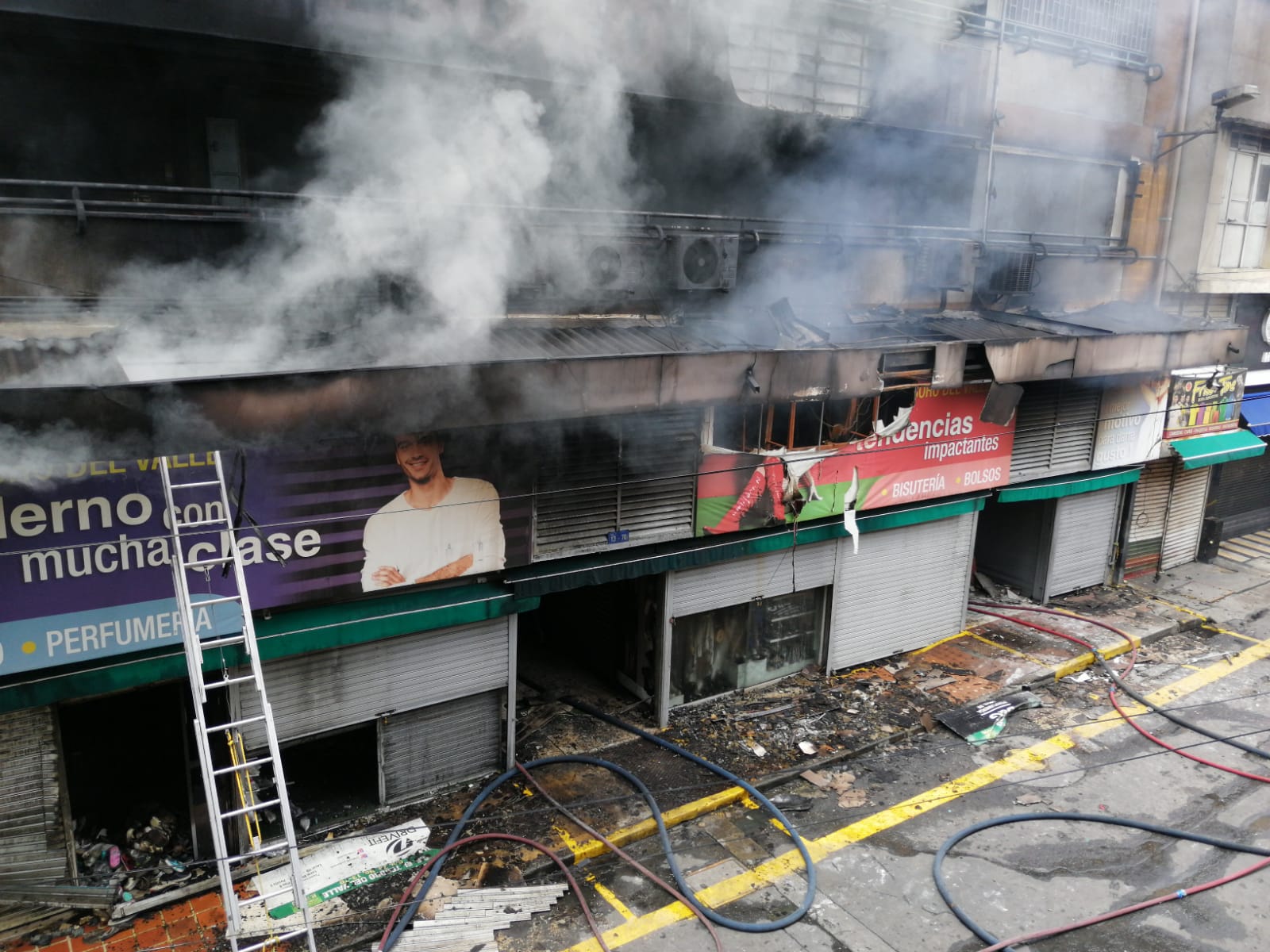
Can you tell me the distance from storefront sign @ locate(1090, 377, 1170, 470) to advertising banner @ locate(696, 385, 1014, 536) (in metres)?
2.00

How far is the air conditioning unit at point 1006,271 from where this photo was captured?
11719 millimetres

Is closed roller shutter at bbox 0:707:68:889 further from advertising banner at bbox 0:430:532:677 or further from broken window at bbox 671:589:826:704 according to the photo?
broken window at bbox 671:589:826:704

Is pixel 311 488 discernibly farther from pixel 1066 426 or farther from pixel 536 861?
pixel 1066 426

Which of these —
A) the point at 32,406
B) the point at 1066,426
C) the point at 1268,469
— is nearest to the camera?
the point at 32,406

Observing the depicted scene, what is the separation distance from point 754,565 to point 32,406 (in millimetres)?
6895

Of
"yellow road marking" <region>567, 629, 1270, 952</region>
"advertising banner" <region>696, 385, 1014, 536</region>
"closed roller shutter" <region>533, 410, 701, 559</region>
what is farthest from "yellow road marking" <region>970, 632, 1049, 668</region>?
"closed roller shutter" <region>533, 410, 701, 559</region>

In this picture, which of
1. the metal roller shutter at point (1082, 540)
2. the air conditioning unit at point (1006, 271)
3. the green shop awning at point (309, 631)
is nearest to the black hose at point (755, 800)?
the green shop awning at point (309, 631)

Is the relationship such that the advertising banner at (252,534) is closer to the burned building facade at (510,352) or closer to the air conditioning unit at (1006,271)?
the burned building facade at (510,352)

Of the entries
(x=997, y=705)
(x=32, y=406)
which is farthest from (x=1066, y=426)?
→ (x=32, y=406)

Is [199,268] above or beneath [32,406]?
above

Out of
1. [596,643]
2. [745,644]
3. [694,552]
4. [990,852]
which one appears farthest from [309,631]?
[990,852]

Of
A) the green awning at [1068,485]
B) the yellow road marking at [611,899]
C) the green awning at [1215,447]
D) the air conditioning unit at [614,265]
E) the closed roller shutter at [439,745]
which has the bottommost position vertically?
the yellow road marking at [611,899]

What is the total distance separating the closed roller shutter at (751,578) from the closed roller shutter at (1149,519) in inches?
259

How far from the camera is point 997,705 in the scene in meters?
10.1
